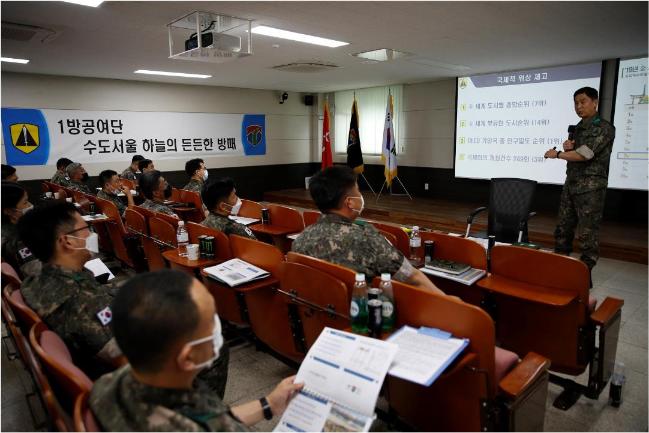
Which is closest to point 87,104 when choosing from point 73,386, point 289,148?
point 289,148

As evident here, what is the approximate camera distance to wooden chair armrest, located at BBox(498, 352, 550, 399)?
4.71ft

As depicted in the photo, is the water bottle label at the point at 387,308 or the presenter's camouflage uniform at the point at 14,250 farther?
the presenter's camouflage uniform at the point at 14,250

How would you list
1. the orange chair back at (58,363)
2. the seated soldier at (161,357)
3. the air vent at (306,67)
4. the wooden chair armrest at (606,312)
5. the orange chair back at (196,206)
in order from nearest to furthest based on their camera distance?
the seated soldier at (161,357) < the orange chair back at (58,363) < the wooden chair armrest at (606,312) < the orange chair back at (196,206) < the air vent at (306,67)

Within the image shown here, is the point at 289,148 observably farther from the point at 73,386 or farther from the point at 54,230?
the point at 73,386

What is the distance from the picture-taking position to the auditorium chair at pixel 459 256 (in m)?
2.46

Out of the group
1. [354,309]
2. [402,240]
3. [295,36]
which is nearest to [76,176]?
[295,36]

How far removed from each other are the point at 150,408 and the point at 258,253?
1.54 metres

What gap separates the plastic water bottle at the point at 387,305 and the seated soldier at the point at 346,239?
1.10 ft

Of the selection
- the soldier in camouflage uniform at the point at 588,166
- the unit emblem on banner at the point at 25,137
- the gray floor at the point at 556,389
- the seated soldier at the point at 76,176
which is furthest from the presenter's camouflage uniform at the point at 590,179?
the unit emblem on banner at the point at 25,137

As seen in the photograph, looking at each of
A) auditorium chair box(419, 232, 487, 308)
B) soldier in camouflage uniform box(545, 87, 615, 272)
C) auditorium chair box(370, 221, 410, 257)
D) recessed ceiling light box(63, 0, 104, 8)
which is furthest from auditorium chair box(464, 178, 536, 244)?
recessed ceiling light box(63, 0, 104, 8)

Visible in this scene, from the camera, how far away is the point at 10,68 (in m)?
6.48

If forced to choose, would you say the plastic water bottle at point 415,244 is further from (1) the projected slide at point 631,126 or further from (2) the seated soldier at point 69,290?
(1) the projected slide at point 631,126

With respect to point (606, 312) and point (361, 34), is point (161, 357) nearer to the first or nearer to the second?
point (606, 312)

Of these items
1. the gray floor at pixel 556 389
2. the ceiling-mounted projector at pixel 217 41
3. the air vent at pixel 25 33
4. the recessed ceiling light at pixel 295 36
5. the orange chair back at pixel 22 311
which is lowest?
the gray floor at pixel 556 389
